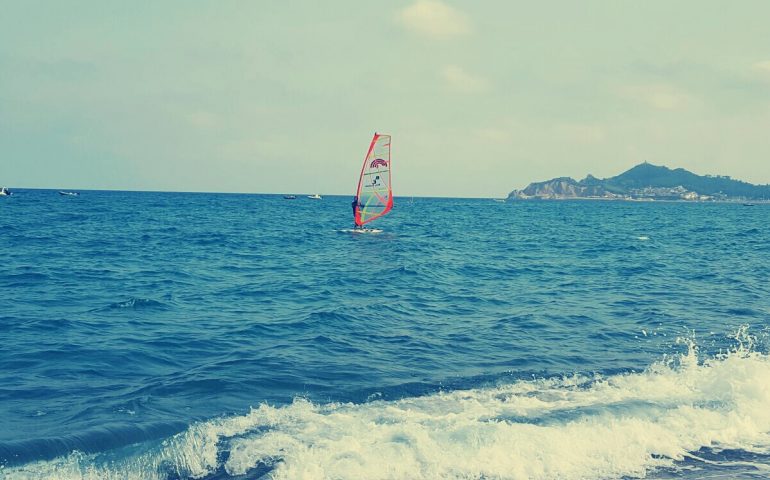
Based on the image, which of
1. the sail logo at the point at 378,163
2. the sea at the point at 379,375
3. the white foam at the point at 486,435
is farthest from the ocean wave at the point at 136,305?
the sail logo at the point at 378,163

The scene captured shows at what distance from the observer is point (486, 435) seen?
10.2m

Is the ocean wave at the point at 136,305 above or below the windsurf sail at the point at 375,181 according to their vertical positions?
below

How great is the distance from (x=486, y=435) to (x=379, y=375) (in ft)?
13.3

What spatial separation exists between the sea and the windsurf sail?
62.3 feet

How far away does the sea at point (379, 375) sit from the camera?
962 cm

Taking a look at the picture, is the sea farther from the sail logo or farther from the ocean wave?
the sail logo

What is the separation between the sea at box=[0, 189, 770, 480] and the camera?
31.6ft

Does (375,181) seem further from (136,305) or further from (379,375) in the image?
(379,375)

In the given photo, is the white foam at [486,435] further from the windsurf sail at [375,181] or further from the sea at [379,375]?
the windsurf sail at [375,181]

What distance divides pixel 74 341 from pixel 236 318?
476 cm

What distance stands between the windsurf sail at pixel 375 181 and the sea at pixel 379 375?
18974 millimetres

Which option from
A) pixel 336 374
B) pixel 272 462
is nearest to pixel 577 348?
pixel 336 374

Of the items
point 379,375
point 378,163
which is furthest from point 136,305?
point 378,163

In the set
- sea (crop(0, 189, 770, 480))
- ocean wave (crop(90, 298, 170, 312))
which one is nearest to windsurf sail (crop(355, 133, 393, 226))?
sea (crop(0, 189, 770, 480))
